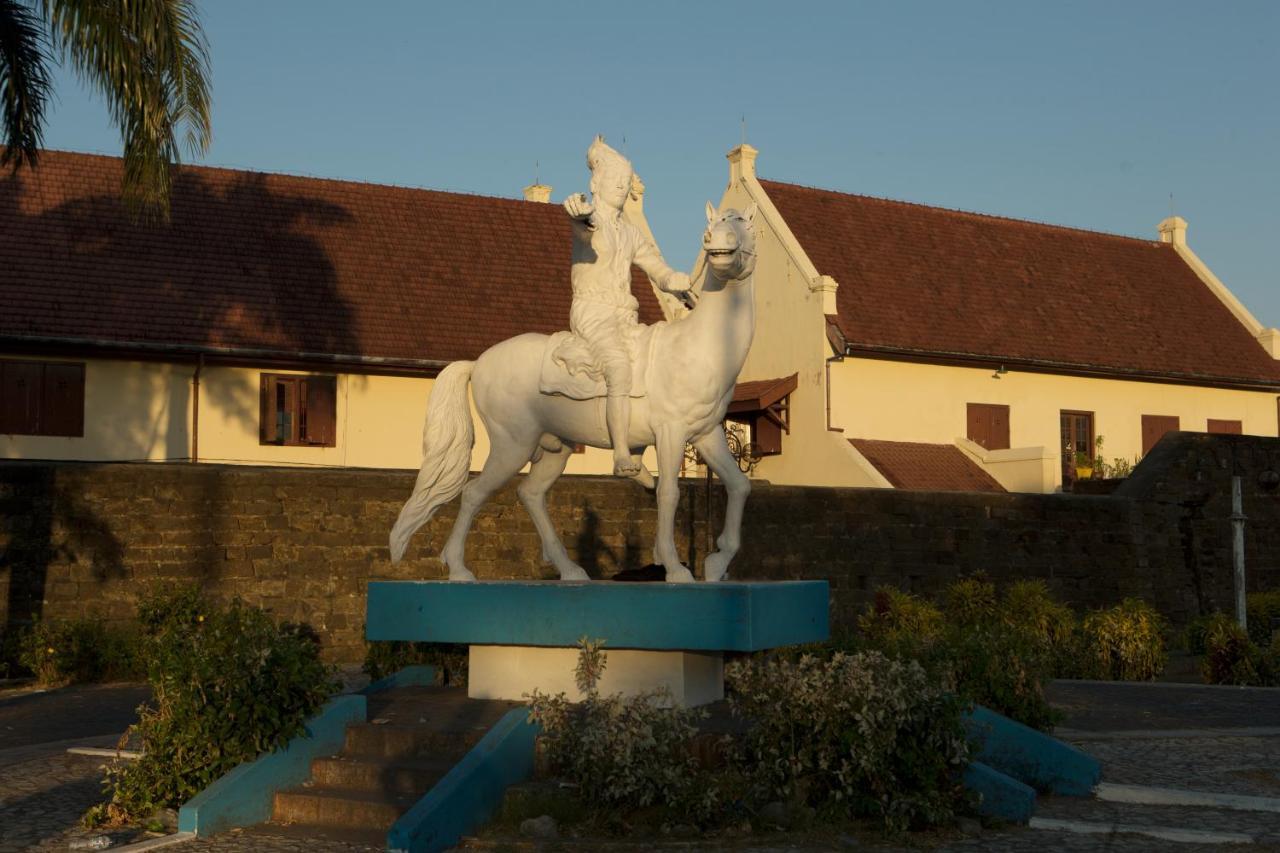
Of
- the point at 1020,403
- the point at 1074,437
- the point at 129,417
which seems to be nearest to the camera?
the point at 129,417

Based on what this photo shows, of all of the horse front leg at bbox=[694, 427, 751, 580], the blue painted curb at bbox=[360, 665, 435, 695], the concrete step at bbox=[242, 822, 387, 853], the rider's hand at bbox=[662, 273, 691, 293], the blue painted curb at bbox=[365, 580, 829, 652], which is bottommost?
the concrete step at bbox=[242, 822, 387, 853]

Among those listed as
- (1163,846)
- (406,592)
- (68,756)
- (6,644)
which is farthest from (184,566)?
(1163,846)

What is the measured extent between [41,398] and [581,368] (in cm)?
1420

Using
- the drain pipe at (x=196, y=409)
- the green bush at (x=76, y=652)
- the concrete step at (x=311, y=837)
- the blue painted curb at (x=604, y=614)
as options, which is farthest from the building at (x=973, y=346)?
the concrete step at (x=311, y=837)

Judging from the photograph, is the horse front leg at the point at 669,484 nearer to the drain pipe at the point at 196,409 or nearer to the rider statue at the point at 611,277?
the rider statue at the point at 611,277

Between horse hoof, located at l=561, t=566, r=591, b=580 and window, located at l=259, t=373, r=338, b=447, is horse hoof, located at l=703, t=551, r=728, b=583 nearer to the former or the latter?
horse hoof, located at l=561, t=566, r=591, b=580

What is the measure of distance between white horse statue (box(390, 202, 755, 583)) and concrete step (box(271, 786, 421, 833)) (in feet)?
6.11

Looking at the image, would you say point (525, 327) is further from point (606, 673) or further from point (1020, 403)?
point (606, 673)

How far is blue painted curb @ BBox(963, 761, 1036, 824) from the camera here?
745cm

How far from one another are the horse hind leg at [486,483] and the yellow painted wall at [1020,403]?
52.4 ft

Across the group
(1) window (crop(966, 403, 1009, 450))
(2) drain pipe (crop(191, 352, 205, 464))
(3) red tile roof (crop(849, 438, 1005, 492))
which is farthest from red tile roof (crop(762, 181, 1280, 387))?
(2) drain pipe (crop(191, 352, 205, 464))

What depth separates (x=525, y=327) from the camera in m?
24.2

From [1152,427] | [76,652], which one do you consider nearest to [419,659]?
[76,652]

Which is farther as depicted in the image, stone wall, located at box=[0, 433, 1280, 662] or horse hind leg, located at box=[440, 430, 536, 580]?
stone wall, located at box=[0, 433, 1280, 662]
